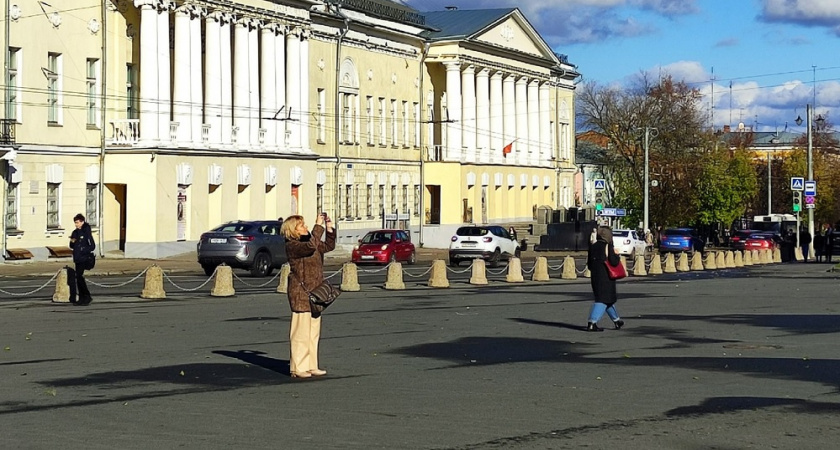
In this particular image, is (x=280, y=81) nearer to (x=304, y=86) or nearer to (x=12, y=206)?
(x=304, y=86)

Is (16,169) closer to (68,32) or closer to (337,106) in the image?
(68,32)

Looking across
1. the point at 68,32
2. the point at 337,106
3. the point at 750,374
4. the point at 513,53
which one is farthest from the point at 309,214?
the point at 750,374

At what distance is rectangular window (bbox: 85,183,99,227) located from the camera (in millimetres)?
52406

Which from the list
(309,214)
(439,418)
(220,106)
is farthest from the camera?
(309,214)

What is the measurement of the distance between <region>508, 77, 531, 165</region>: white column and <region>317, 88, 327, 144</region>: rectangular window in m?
26.0

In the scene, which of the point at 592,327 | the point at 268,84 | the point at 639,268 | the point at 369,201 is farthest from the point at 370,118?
the point at 592,327

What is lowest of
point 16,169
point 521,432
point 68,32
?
point 521,432

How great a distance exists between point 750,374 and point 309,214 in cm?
5094

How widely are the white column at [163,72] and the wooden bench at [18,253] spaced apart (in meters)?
8.48

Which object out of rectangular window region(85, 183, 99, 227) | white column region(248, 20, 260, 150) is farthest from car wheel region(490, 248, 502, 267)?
rectangular window region(85, 183, 99, 227)

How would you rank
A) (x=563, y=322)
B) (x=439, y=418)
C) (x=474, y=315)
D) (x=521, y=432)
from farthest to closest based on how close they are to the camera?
1. (x=474, y=315)
2. (x=563, y=322)
3. (x=439, y=418)
4. (x=521, y=432)

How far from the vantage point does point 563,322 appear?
77.5ft

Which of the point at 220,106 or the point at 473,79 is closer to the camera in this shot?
the point at 220,106

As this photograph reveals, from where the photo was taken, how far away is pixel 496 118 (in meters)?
89.4
